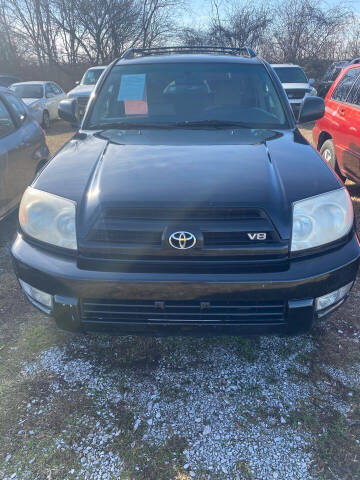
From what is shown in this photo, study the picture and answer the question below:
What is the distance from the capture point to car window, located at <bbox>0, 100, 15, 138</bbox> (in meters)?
3.92

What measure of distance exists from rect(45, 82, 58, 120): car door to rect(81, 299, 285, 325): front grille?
11634 mm

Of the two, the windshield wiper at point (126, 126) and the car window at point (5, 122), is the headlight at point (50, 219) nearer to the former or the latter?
the windshield wiper at point (126, 126)

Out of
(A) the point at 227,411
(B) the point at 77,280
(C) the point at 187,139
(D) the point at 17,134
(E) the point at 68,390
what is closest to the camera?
(B) the point at 77,280

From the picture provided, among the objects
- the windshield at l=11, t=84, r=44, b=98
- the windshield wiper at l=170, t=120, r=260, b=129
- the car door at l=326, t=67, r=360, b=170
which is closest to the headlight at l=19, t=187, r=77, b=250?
the windshield wiper at l=170, t=120, r=260, b=129

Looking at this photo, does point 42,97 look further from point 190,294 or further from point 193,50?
point 190,294

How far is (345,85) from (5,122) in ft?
13.7

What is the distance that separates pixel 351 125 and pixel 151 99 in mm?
2704

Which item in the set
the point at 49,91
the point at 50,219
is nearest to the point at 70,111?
the point at 50,219

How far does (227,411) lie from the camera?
1.92 metres

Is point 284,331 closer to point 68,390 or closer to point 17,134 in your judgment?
point 68,390

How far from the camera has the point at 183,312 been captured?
1826mm

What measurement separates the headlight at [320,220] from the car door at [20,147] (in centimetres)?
297

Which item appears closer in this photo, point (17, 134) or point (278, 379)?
point (278, 379)

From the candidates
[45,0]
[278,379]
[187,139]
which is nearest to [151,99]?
[187,139]
